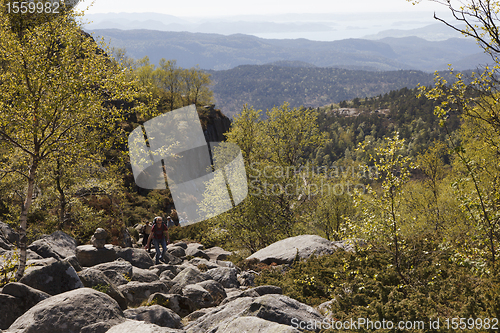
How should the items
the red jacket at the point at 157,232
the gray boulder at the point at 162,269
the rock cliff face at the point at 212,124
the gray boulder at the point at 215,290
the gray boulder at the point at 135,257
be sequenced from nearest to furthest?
the gray boulder at the point at 215,290 < the gray boulder at the point at 162,269 < the gray boulder at the point at 135,257 < the red jacket at the point at 157,232 < the rock cliff face at the point at 212,124

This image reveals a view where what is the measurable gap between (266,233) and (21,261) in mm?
17132

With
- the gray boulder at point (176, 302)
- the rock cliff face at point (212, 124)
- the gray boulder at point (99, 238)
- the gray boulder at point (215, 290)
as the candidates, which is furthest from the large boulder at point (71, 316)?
the rock cliff face at point (212, 124)

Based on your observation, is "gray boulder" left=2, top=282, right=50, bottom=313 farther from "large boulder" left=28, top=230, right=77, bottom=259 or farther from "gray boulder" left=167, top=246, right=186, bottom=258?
"gray boulder" left=167, top=246, right=186, bottom=258

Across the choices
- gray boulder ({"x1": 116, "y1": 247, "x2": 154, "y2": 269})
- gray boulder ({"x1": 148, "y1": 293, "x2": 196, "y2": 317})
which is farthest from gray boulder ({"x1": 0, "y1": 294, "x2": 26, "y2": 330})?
gray boulder ({"x1": 116, "y1": 247, "x2": 154, "y2": 269})

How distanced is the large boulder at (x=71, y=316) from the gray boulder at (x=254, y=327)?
122 inches

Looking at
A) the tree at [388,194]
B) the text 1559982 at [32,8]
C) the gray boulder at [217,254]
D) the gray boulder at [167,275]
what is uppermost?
the text 1559982 at [32,8]

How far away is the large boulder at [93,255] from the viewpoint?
1549 cm

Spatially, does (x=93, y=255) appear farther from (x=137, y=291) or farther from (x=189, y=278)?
(x=189, y=278)

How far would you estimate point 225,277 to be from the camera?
49.9 feet

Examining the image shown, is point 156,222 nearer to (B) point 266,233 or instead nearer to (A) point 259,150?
(B) point 266,233

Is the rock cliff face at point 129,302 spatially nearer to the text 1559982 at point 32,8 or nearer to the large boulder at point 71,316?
the large boulder at point 71,316

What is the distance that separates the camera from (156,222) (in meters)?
18.9

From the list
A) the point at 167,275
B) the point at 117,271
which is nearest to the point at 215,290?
the point at 167,275

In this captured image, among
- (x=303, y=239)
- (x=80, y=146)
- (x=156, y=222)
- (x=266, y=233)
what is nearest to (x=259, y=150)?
(x=266, y=233)
